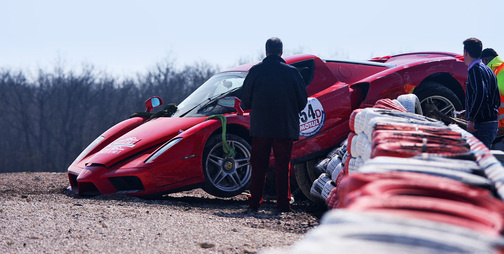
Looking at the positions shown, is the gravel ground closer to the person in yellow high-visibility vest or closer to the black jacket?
the black jacket

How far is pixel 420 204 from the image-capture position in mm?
1881

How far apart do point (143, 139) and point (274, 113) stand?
1842 millimetres

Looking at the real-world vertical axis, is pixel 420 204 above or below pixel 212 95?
below

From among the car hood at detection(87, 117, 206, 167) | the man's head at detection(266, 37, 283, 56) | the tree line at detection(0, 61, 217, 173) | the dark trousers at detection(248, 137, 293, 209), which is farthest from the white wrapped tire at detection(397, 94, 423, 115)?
the tree line at detection(0, 61, 217, 173)

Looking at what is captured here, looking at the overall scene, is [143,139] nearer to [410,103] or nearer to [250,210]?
[250,210]

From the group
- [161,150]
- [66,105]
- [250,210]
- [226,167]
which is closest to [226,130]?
[226,167]

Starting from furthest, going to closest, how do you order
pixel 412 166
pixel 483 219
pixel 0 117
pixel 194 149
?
pixel 0 117
pixel 194 149
pixel 412 166
pixel 483 219

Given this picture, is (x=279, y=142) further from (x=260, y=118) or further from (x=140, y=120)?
(x=140, y=120)

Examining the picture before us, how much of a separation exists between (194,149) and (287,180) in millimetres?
1173

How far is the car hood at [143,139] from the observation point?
714 cm

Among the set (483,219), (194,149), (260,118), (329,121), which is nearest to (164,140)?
(194,149)

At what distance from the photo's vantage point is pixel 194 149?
22.7ft

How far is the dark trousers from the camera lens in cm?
646

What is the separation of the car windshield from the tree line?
55.3 meters
